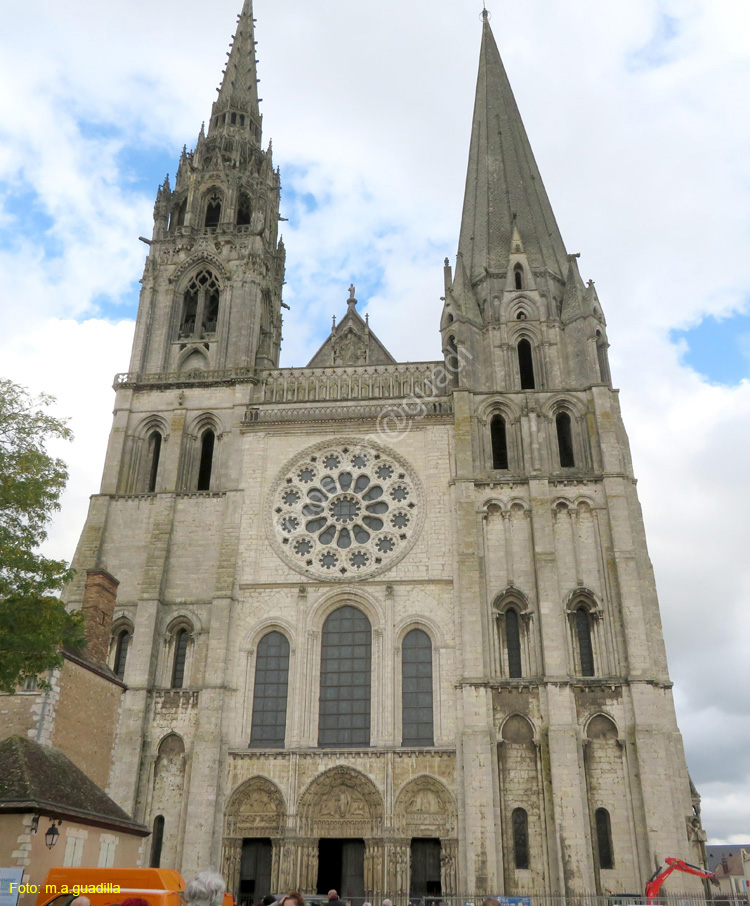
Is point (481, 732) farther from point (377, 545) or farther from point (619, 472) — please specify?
point (619, 472)

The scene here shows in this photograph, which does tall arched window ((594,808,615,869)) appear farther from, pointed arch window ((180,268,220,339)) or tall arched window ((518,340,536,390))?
pointed arch window ((180,268,220,339))

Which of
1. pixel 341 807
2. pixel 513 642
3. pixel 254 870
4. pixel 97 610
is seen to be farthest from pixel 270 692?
pixel 513 642

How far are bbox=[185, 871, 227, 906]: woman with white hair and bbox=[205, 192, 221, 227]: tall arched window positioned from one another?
96.6ft

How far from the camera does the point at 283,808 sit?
21000 millimetres

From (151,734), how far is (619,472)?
14.6m

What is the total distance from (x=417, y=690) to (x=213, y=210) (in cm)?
2006

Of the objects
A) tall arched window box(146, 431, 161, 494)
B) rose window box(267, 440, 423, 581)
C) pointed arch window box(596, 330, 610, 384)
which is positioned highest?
pointed arch window box(596, 330, 610, 384)

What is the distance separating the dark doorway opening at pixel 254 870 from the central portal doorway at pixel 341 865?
129 centimetres

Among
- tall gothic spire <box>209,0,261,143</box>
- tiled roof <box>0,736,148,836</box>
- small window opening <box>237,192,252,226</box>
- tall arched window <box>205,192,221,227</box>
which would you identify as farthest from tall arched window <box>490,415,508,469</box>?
tall gothic spire <box>209,0,261,143</box>

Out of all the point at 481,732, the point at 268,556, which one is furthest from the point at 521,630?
the point at 268,556

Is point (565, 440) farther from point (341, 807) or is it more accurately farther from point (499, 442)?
point (341, 807)

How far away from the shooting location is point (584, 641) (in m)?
22.5

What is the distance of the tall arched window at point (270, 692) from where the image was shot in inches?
873

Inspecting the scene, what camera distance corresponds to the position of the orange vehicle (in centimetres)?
846
